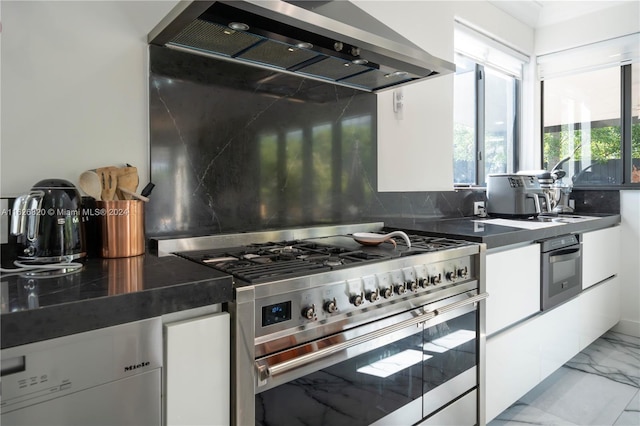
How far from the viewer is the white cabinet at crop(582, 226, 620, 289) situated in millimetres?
2584

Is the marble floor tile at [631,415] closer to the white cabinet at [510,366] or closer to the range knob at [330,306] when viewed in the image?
the white cabinet at [510,366]

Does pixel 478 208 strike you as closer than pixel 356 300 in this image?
No

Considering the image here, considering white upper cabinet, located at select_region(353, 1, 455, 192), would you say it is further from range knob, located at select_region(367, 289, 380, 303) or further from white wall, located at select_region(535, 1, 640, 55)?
white wall, located at select_region(535, 1, 640, 55)

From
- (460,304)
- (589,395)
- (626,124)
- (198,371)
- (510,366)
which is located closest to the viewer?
(198,371)

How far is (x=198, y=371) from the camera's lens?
912 millimetres

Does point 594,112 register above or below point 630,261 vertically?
above

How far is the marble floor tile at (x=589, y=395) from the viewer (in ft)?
6.66

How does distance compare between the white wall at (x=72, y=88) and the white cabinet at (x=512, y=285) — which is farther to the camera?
the white cabinet at (x=512, y=285)

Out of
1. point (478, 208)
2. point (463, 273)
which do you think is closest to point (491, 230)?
point (463, 273)

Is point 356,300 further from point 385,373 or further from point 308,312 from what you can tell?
point 385,373

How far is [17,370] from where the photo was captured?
690 mm

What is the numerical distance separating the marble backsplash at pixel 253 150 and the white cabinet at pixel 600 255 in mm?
1397

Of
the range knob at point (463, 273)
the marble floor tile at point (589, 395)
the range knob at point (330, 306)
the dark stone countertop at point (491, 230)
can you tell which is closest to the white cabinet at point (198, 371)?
the range knob at point (330, 306)

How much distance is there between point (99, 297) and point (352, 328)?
716mm
